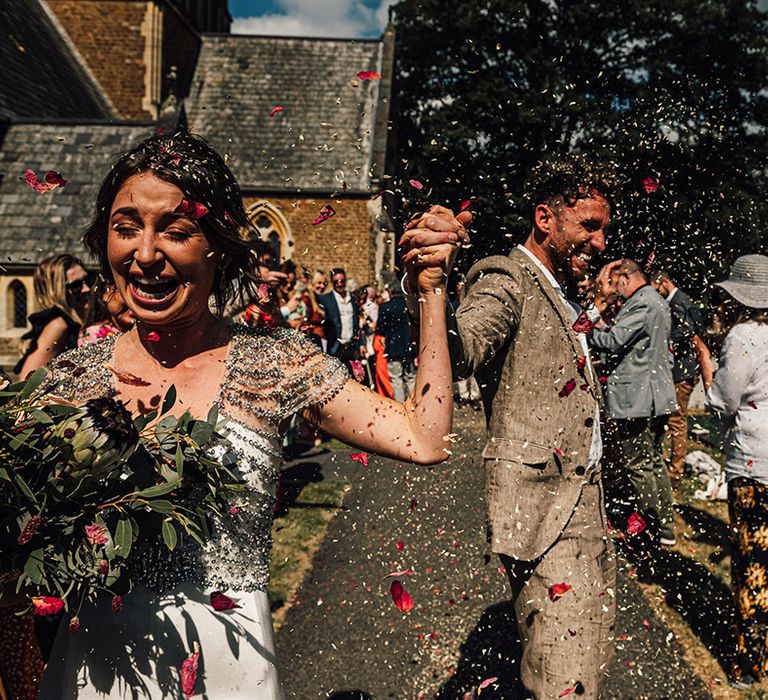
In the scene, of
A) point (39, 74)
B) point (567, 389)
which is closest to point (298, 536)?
point (567, 389)

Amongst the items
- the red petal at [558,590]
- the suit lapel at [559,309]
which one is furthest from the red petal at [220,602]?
the suit lapel at [559,309]

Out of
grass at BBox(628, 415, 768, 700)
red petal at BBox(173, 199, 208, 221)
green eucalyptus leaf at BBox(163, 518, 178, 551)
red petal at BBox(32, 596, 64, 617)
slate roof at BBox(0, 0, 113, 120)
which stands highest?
slate roof at BBox(0, 0, 113, 120)

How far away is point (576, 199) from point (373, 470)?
21.4 ft

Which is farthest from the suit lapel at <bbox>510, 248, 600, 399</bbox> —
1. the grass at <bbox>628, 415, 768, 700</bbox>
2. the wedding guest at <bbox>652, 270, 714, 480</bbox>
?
the wedding guest at <bbox>652, 270, 714, 480</bbox>

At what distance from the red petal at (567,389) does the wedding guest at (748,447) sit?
1885mm

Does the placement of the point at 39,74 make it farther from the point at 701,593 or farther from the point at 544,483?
the point at 544,483

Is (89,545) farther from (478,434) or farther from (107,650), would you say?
(478,434)

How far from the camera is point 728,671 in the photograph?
4359mm

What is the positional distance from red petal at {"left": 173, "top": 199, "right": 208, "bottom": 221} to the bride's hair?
21 mm

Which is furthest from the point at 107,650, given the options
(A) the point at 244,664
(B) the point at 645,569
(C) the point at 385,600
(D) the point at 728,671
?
(B) the point at 645,569

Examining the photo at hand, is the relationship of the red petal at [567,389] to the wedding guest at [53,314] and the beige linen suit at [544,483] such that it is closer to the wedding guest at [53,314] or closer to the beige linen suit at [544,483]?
the beige linen suit at [544,483]

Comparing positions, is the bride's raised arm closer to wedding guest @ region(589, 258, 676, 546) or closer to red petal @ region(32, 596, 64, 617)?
red petal @ region(32, 596, 64, 617)

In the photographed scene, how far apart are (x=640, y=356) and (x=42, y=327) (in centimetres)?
455

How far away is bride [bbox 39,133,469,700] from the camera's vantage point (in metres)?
1.77
